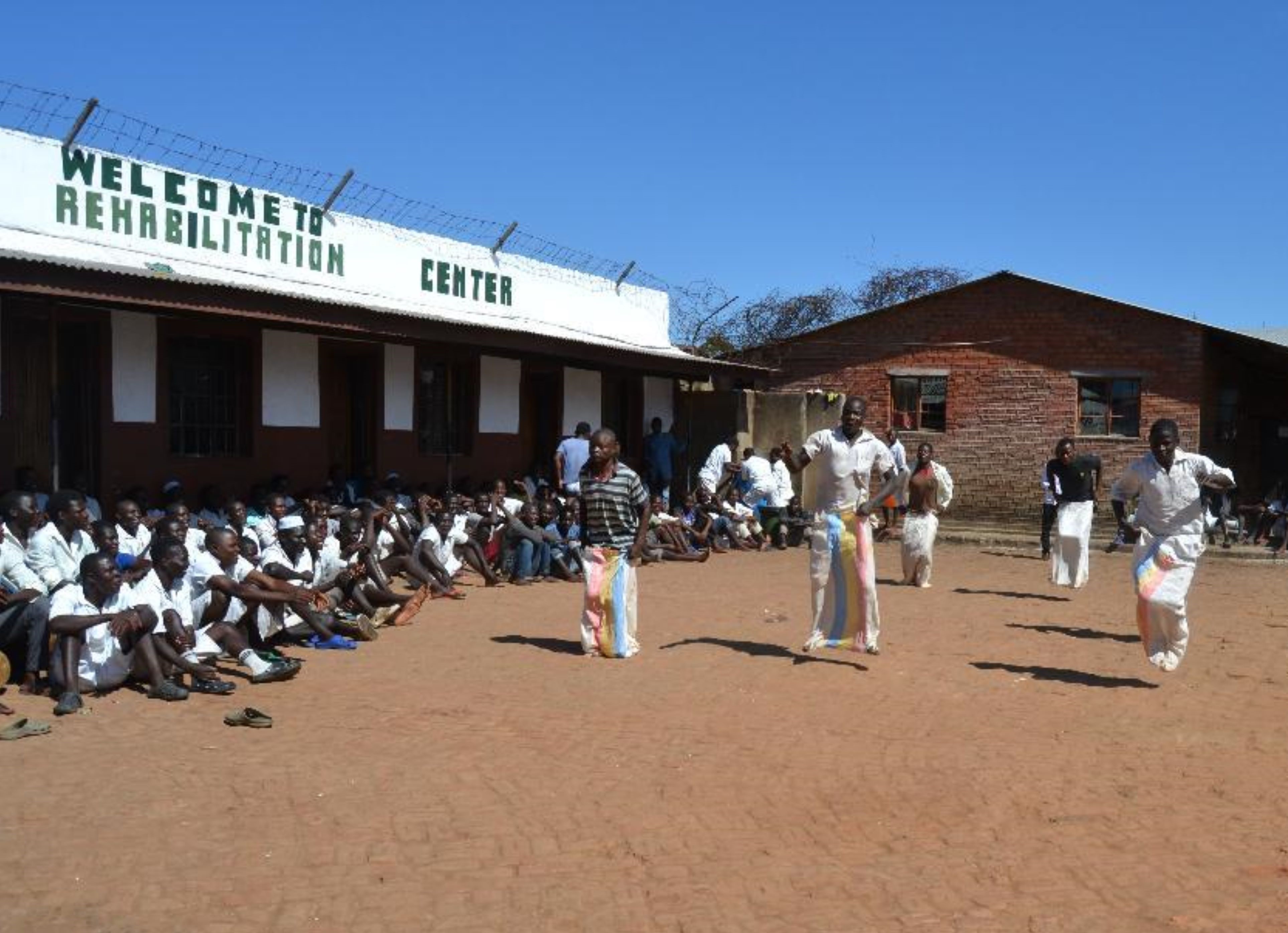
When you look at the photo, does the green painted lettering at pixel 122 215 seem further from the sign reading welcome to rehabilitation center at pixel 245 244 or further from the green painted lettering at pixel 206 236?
the green painted lettering at pixel 206 236

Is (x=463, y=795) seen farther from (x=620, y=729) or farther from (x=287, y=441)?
(x=287, y=441)

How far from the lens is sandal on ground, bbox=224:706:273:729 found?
6.68 meters

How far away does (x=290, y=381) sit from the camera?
1325 centimetres

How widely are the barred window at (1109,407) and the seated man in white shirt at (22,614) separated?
1848 cm

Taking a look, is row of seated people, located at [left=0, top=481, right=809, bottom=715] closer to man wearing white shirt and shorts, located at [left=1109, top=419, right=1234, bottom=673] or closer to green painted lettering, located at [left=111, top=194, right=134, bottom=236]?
green painted lettering, located at [left=111, top=194, right=134, bottom=236]

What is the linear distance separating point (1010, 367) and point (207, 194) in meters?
14.7

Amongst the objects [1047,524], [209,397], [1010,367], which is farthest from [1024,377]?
[209,397]

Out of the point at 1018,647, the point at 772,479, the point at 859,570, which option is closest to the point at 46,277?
the point at 859,570

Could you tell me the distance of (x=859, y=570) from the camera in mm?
8531

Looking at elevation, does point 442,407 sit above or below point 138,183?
below

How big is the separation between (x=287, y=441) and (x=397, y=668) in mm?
5488

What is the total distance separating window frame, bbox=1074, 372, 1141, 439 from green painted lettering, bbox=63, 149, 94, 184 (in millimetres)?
16460

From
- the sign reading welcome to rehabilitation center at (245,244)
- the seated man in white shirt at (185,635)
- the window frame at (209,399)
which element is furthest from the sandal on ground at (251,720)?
the window frame at (209,399)

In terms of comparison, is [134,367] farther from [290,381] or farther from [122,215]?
[290,381]
